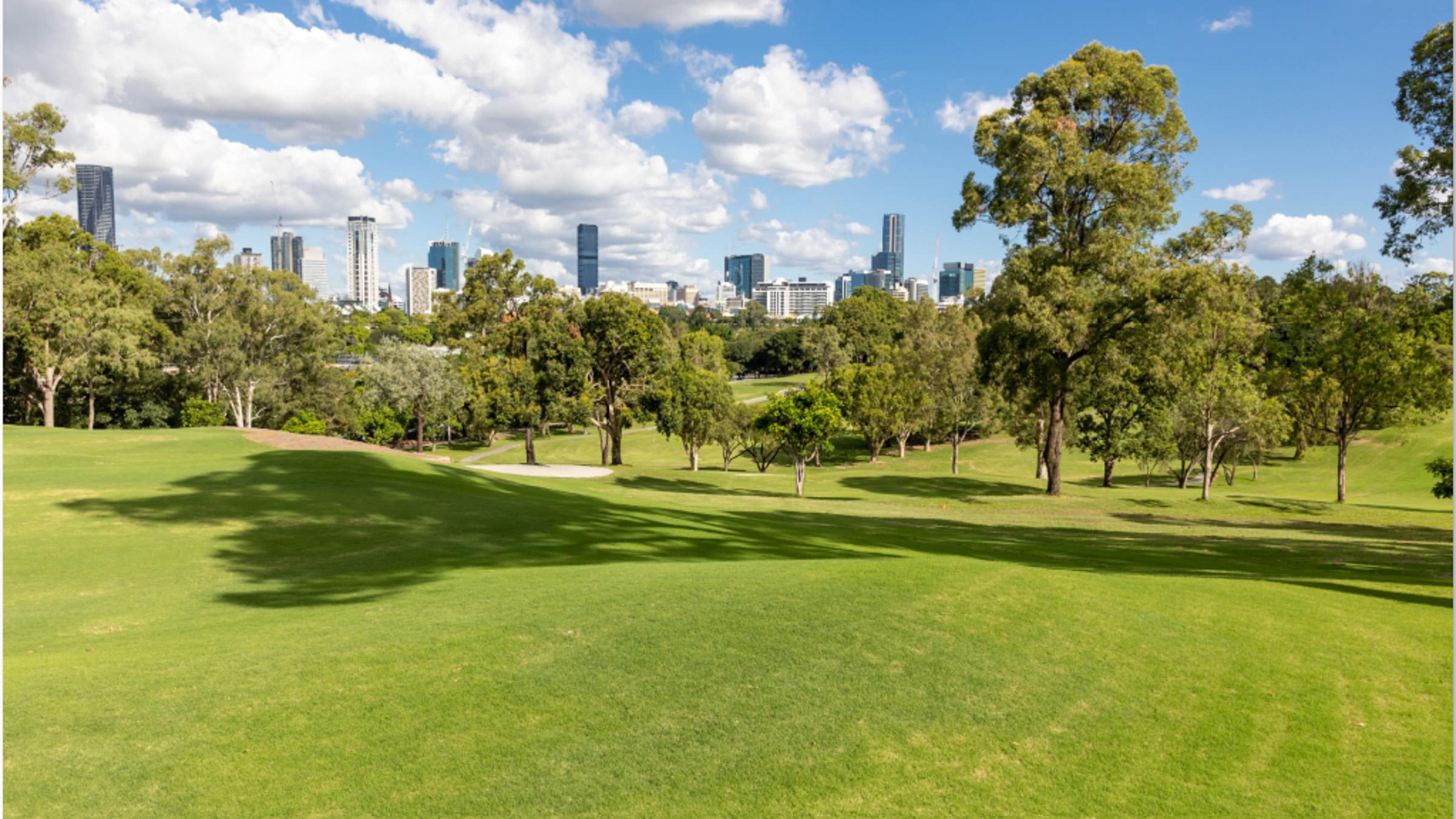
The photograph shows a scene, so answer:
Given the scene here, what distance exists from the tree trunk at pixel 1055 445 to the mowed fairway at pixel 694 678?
618 inches

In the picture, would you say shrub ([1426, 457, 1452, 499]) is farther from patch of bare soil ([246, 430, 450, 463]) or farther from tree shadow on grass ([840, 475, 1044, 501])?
patch of bare soil ([246, 430, 450, 463])

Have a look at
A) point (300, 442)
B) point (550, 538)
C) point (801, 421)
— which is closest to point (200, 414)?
point (300, 442)

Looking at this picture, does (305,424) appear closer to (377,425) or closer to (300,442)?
(377,425)

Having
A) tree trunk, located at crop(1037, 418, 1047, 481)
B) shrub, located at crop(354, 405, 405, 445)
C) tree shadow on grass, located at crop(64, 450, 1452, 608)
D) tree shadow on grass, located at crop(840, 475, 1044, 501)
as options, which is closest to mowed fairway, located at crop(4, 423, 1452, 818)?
tree shadow on grass, located at crop(64, 450, 1452, 608)

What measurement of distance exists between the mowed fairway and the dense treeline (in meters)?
15.8

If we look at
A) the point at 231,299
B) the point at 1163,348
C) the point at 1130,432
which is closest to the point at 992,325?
the point at 1163,348

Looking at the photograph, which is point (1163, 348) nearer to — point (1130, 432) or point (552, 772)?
point (1130, 432)

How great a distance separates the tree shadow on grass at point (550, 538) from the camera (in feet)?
45.0

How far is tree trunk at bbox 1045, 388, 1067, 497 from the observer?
105ft

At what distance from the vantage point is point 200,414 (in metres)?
56.0

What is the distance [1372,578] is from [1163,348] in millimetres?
17991

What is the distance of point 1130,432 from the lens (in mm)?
44875

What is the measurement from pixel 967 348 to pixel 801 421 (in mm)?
26096

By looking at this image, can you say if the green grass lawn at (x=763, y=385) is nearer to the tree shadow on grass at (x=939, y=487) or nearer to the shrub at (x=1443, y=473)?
the tree shadow on grass at (x=939, y=487)
